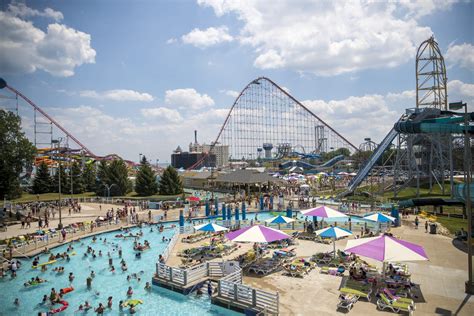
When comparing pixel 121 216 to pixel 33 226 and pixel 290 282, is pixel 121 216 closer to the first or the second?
pixel 33 226

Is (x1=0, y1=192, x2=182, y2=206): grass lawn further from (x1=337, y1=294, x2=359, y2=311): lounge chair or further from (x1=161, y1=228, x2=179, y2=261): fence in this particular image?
(x1=337, y1=294, x2=359, y2=311): lounge chair

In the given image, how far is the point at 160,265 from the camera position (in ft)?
45.8

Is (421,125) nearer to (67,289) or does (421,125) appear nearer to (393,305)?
(393,305)

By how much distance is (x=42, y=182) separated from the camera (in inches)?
1939

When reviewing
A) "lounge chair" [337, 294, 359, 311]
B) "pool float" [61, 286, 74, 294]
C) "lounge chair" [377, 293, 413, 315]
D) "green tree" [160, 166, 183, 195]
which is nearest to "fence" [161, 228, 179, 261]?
"pool float" [61, 286, 74, 294]

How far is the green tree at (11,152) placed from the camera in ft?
110

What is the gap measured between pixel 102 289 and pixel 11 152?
26888 mm

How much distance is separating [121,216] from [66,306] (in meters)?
16.7

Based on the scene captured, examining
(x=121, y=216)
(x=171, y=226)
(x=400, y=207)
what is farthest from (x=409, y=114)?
(x=121, y=216)

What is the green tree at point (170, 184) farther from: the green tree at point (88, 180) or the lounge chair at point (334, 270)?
the lounge chair at point (334, 270)

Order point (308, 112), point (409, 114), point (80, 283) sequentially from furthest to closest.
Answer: point (308, 112) < point (409, 114) < point (80, 283)

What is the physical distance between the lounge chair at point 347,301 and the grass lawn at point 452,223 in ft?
43.1

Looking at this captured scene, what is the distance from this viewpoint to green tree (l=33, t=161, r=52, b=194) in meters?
49.2

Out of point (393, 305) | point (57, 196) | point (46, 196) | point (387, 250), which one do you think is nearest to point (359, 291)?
point (393, 305)
